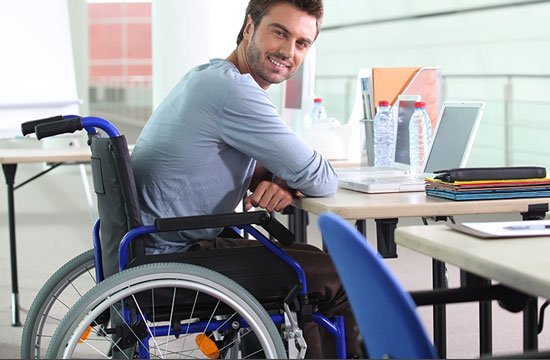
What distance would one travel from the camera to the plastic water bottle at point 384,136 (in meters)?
3.00

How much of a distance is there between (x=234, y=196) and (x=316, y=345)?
1.25 feet

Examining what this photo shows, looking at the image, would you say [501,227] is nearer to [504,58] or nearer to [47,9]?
[47,9]

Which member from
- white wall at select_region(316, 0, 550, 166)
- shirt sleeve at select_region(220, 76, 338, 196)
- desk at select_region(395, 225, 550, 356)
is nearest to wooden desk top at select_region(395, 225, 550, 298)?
desk at select_region(395, 225, 550, 356)

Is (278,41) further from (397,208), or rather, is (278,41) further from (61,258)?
(61,258)

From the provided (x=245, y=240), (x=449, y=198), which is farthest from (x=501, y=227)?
(x=245, y=240)

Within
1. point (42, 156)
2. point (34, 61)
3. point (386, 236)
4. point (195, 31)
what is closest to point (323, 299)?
point (386, 236)

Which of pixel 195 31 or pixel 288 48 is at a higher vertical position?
pixel 195 31

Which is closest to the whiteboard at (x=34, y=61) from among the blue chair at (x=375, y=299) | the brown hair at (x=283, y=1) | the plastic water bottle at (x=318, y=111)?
the plastic water bottle at (x=318, y=111)

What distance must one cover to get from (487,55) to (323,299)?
4.79 meters

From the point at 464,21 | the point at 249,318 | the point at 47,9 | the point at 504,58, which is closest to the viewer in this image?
the point at 249,318

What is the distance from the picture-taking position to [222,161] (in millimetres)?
2291

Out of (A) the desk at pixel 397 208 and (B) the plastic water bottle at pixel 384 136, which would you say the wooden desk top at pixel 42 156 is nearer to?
(B) the plastic water bottle at pixel 384 136

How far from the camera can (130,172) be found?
2098 millimetres

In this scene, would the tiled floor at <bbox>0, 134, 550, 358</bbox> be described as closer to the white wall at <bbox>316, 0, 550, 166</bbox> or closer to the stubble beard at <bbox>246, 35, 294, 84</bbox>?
the white wall at <bbox>316, 0, 550, 166</bbox>
